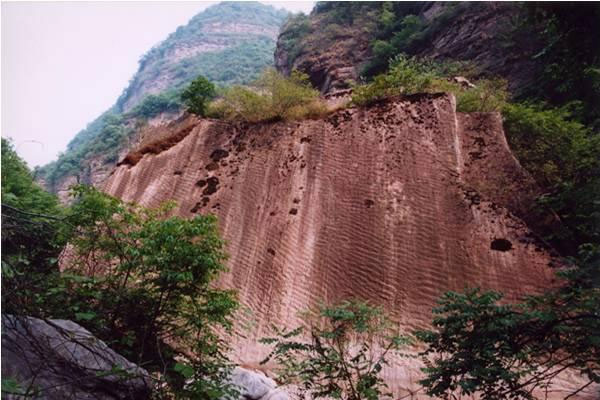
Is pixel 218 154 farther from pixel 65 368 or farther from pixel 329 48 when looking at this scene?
pixel 329 48

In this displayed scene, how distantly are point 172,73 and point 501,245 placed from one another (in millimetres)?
85304

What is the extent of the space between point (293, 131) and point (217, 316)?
18.7 feet

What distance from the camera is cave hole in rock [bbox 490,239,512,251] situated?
22.6 feet

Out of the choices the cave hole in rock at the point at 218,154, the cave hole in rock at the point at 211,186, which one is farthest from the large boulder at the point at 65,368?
the cave hole in rock at the point at 218,154

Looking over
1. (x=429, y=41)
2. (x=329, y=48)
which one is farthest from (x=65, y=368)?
(x=329, y=48)

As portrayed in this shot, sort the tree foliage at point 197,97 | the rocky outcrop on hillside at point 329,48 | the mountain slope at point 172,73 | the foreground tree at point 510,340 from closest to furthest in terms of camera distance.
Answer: the foreground tree at point 510,340
the tree foliage at point 197,97
the rocky outcrop on hillside at point 329,48
the mountain slope at point 172,73

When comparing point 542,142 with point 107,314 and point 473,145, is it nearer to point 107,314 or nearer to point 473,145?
point 473,145

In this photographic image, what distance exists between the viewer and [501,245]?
273 inches

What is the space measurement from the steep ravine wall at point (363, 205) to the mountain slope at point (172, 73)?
31749 mm

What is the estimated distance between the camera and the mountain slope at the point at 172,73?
44.8 m

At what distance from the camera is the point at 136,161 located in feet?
35.1

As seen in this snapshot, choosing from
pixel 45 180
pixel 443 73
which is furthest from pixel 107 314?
pixel 45 180

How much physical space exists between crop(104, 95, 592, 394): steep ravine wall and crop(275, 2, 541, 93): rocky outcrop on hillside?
7.79m

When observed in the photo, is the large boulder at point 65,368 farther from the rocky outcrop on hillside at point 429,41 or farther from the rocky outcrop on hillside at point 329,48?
the rocky outcrop on hillside at point 329,48
